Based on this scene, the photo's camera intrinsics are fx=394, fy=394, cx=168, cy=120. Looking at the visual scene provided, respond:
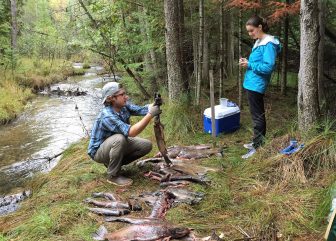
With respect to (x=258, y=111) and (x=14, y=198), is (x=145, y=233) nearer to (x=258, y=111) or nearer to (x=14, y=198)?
(x=258, y=111)

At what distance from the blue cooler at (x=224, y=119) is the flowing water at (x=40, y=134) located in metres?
3.08

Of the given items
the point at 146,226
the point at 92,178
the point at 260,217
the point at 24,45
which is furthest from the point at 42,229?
the point at 24,45

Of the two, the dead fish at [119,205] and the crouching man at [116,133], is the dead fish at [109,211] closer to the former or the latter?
the dead fish at [119,205]

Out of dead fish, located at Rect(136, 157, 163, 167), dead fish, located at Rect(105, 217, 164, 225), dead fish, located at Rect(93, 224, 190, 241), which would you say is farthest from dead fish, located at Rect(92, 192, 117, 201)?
dead fish, located at Rect(136, 157, 163, 167)

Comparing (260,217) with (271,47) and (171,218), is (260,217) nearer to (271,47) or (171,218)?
(171,218)

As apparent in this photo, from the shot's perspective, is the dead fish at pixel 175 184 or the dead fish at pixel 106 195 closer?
the dead fish at pixel 106 195

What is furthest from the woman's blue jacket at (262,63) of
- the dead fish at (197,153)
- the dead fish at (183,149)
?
the dead fish at (183,149)

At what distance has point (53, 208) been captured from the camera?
165 inches

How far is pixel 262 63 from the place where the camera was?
5.09 metres

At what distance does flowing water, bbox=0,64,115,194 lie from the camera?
295 inches

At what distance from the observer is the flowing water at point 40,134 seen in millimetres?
7481

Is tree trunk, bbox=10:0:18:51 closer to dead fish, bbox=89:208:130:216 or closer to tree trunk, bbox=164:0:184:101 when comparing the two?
tree trunk, bbox=164:0:184:101

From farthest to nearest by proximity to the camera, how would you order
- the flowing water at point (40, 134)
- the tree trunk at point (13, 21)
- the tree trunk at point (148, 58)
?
1. the tree trunk at point (13, 21)
2. the tree trunk at point (148, 58)
3. the flowing water at point (40, 134)

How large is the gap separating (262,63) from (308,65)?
57 centimetres
